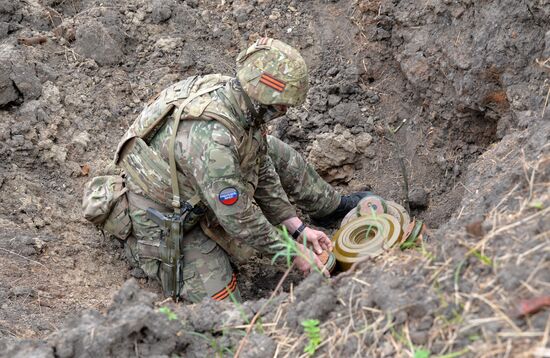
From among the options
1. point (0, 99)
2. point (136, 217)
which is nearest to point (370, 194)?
point (136, 217)

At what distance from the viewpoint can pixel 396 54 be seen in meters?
6.66

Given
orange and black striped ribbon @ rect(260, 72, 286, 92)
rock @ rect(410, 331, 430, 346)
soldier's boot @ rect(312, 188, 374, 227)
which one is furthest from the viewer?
soldier's boot @ rect(312, 188, 374, 227)

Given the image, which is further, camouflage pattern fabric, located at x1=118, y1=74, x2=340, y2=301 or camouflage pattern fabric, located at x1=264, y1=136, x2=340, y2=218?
camouflage pattern fabric, located at x1=264, y1=136, x2=340, y2=218

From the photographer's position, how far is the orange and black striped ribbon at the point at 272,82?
472cm

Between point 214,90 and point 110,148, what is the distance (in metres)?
1.72

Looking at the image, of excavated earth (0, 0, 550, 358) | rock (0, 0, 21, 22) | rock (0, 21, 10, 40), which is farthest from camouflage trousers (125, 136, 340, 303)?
rock (0, 0, 21, 22)

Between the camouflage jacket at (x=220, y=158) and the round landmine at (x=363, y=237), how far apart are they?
19.1 inches

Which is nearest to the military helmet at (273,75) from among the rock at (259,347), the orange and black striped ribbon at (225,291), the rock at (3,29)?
the orange and black striped ribbon at (225,291)

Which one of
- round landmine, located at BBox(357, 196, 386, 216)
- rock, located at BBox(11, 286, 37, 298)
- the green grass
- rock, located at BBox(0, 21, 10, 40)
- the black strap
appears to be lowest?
rock, located at BBox(11, 286, 37, 298)

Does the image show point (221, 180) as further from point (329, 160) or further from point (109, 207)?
point (329, 160)

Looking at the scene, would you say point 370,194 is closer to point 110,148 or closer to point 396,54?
point 396,54

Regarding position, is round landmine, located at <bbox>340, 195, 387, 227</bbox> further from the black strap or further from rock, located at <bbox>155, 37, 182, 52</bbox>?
rock, located at <bbox>155, 37, 182, 52</bbox>

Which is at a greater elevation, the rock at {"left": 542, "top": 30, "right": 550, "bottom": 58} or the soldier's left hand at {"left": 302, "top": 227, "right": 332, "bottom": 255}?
the rock at {"left": 542, "top": 30, "right": 550, "bottom": 58}

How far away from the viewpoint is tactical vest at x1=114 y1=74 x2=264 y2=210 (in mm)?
4930
